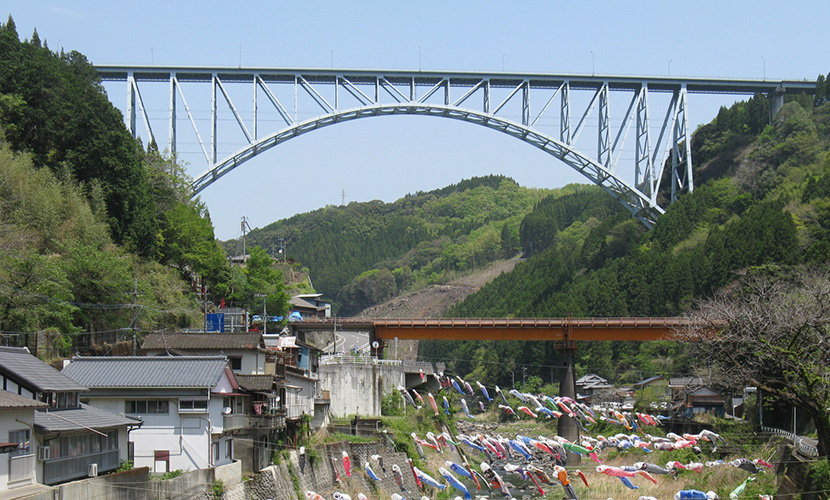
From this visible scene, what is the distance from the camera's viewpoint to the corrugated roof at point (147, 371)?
2872 centimetres

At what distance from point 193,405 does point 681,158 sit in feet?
215

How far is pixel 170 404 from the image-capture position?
28.9 metres

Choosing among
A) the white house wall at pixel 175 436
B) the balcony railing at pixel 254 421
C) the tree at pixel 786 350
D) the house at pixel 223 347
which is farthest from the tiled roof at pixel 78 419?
the tree at pixel 786 350

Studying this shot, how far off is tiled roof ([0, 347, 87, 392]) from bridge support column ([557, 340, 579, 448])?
33.7 metres

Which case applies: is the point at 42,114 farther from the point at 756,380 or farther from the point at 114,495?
the point at 756,380

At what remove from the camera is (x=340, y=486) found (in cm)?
3700

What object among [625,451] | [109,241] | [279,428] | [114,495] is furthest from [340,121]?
[114,495]

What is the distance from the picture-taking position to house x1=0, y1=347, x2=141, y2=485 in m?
22.7

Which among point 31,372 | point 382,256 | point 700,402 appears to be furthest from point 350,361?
point 382,256

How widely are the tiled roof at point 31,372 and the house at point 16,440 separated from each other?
2.55 ft

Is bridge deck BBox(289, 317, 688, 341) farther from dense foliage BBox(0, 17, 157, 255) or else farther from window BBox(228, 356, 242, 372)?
window BBox(228, 356, 242, 372)

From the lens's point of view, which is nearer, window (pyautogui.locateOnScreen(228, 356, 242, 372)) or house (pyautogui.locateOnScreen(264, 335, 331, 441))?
window (pyautogui.locateOnScreen(228, 356, 242, 372))

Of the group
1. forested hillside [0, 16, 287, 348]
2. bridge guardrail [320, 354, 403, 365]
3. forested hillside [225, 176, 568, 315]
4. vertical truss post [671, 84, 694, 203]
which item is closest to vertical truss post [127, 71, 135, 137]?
forested hillside [0, 16, 287, 348]

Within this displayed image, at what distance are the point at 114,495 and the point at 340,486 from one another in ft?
47.2
